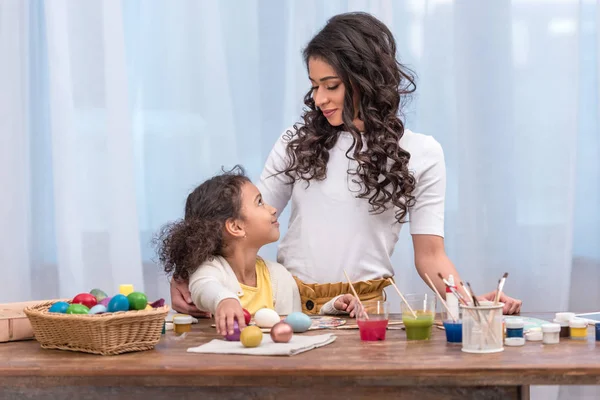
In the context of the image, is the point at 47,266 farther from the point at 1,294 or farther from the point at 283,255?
the point at 283,255

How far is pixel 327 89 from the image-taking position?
7.27ft

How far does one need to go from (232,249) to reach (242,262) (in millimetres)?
41

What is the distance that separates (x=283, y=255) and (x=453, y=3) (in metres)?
1.11

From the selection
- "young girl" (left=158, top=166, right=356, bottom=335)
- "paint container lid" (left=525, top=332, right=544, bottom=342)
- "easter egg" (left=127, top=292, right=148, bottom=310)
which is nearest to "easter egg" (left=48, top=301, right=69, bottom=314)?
"easter egg" (left=127, top=292, right=148, bottom=310)

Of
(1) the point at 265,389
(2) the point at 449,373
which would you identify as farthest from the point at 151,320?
(2) the point at 449,373

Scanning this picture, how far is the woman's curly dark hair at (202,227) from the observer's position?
2.05 metres

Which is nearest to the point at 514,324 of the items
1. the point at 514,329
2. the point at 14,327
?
the point at 514,329

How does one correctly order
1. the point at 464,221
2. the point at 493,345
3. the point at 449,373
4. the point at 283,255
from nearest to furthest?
the point at 449,373, the point at 493,345, the point at 283,255, the point at 464,221

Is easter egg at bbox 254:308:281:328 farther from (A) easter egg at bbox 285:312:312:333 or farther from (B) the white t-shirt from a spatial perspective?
(B) the white t-shirt

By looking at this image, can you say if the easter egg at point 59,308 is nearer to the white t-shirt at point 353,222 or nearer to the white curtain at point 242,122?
the white t-shirt at point 353,222

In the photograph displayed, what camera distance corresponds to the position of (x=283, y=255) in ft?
7.68

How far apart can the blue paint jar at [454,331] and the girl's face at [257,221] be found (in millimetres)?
653

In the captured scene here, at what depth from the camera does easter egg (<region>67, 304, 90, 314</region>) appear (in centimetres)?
159

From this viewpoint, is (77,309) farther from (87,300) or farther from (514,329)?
(514,329)
